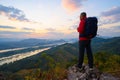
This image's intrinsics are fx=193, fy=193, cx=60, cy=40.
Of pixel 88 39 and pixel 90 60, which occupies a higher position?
pixel 88 39

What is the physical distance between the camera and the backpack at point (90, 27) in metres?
8.64

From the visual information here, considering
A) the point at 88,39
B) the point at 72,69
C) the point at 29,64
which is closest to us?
the point at 88,39

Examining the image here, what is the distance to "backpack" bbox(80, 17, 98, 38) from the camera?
8641 millimetres

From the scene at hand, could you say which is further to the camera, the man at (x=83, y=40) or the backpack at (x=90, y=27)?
the man at (x=83, y=40)

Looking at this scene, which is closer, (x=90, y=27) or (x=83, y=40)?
(x=90, y=27)

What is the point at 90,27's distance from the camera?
8703mm

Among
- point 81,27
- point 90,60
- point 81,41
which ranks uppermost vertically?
point 81,27

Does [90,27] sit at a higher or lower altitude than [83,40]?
higher

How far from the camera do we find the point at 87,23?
28.5ft

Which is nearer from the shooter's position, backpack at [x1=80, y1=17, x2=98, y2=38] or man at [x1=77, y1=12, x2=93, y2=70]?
backpack at [x1=80, y1=17, x2=98, y2=38]

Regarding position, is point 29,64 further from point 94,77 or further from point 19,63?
point 94,77

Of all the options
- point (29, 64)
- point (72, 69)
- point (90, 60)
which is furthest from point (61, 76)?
point (29, 64)

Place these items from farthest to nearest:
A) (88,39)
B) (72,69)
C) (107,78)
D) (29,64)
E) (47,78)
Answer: (29,64)
(47,78)
(72,69)
(88,39)
(107,78)

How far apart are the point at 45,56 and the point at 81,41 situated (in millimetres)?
2257
